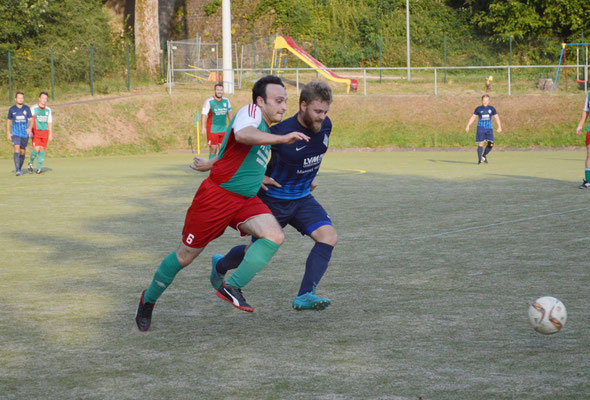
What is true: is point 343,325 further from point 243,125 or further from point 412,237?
point 412,237

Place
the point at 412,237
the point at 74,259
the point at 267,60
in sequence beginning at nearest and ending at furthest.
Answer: the point at 74,259, the point at 412,237, the point at 267,60

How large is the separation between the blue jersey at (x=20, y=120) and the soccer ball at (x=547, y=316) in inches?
700

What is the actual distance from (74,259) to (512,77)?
31602 millimetres

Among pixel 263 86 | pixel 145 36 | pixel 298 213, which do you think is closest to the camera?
pixel 263 86

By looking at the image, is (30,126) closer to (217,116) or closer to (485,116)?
(217,116)

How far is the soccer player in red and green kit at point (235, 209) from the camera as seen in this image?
5.64 m

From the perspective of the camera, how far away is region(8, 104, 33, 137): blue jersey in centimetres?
2044

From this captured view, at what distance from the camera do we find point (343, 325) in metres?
5.72

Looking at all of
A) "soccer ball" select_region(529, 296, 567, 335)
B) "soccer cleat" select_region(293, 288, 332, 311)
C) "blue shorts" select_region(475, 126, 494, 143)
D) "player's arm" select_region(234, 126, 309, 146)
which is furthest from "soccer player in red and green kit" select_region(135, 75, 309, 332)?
"blue shorts" select_region(475, 126, 494, 143)

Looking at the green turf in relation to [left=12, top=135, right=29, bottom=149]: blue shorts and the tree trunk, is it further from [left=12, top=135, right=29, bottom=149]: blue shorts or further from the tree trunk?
the tree trunk

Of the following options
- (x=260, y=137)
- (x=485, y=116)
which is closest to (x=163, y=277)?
(x=260, y=137)

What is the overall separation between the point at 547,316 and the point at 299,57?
1451 inches

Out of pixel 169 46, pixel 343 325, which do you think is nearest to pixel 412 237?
pixel 343 325

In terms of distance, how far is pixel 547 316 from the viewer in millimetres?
5211
